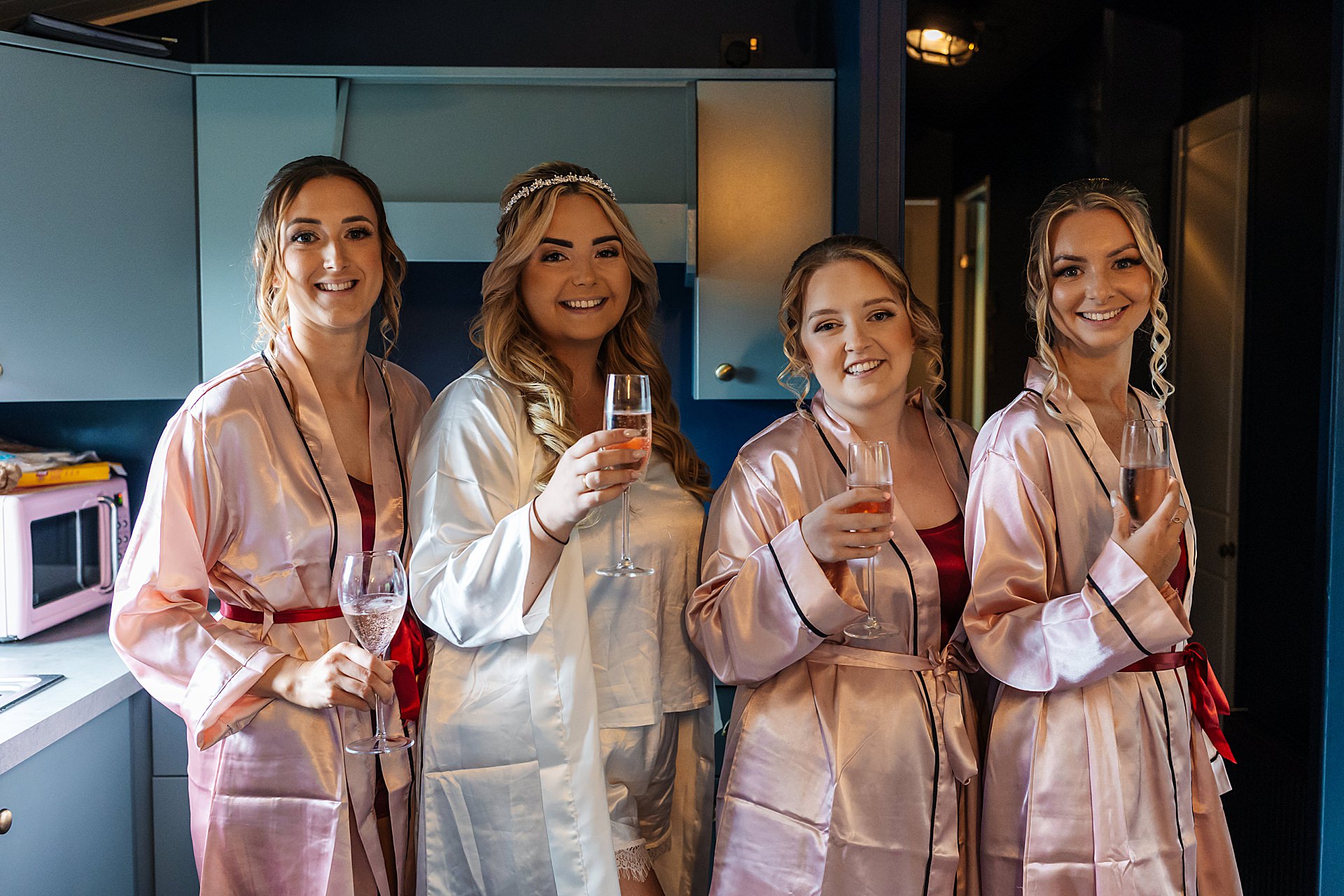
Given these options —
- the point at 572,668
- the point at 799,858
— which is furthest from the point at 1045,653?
the point at 572,668

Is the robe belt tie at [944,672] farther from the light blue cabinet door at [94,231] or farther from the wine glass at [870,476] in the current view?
the light blue cabinet door at [94,231]

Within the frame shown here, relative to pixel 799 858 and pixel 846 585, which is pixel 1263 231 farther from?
pixel 799 858

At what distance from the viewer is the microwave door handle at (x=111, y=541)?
229 cm

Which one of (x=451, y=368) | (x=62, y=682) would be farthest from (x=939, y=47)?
(x=62, y=682)

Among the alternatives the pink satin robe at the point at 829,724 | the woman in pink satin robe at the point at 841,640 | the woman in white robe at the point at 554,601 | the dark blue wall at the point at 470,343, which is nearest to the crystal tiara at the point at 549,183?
the woman in white robe at the point at 554,601

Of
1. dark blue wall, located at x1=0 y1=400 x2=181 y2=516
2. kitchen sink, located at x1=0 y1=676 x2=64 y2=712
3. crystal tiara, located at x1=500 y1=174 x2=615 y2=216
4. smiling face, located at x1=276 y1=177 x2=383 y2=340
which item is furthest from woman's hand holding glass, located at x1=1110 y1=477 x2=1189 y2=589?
dark blue wall, located at x1=0 y1=400 x2=181 y2=516

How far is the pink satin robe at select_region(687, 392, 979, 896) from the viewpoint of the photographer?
140cm

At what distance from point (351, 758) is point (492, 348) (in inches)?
26.7

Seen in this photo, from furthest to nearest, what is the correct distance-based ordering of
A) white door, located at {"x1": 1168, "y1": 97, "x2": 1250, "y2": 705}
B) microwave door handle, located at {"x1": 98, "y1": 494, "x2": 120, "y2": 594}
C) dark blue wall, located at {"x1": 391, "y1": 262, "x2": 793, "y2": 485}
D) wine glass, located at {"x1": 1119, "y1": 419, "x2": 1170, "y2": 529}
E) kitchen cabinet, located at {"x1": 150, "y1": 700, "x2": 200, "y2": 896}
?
dark blue wall, located at {"x1": 391, "y1": 262, "x2": 793, "y2": 485}
microwave door handle, located at {"x1": 98, "y1": 494, "x2": 120, "y2": 594}
kitchen cabinet, located at {"x1": 150, "y1": 700, "x2": 200, "y2": 896}
white door, located at {"x1": 1168, "y1": 97, "x2": 1250, "y2": 705}
wine glass, located at {"x1": 1119, "y1": 419, "x2": 1170, "y2": 529}

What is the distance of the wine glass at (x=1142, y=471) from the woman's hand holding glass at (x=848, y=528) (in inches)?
12.6

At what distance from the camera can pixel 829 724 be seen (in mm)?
1429

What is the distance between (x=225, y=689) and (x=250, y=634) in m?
0.12

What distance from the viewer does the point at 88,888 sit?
1.80m

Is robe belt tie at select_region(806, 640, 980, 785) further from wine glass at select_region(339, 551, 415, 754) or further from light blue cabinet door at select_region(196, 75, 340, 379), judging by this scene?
light blue cabinet door at select_region(196, 75, 340, 379)
